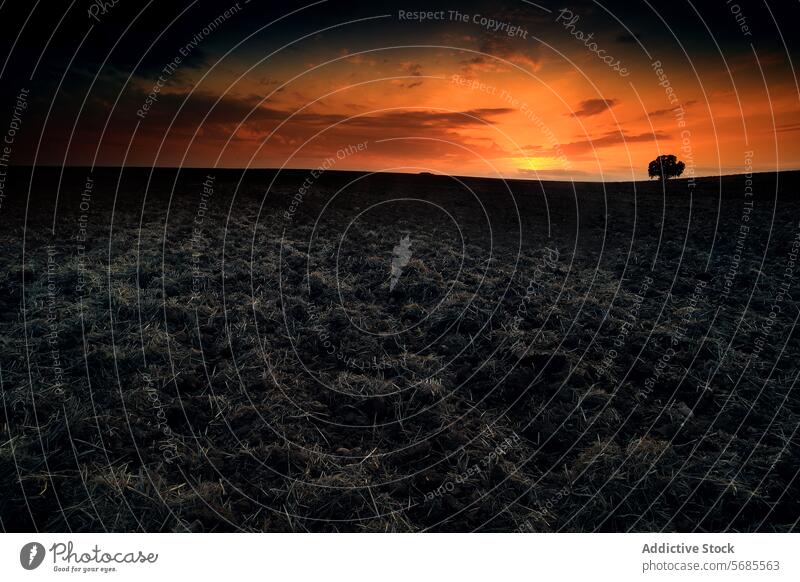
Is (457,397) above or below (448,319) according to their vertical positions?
below

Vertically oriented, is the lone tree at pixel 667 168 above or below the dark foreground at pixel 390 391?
above

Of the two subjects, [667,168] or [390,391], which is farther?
[667,168]

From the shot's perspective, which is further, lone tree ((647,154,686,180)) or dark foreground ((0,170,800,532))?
lone tree ((647,154,686,180))

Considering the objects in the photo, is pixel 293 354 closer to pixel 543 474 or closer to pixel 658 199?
pixel 543 474

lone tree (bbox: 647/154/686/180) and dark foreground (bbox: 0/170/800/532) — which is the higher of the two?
lone tree (bbox: 647/154/686/180)

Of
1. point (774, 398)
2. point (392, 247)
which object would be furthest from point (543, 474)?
point (392, 247)

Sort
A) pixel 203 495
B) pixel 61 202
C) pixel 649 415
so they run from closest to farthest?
pixel 203 495 < pixel 649 415 < pixel 61 202

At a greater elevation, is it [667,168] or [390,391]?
[667,168]

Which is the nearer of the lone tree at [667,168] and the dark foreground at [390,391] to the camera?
the dark foreground at [390,391]
